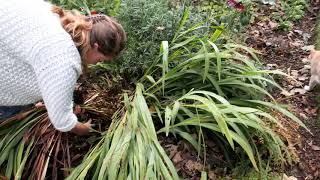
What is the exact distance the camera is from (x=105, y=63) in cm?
375

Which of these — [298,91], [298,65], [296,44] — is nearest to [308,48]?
[296,44]

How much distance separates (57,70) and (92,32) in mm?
336

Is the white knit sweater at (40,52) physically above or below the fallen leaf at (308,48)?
above

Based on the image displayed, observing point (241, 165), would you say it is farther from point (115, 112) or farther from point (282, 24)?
point (282, 24)

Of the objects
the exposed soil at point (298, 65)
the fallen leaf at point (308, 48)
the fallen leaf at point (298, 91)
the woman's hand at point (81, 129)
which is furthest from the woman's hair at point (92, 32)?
the fallen leaf at point (308, 48)

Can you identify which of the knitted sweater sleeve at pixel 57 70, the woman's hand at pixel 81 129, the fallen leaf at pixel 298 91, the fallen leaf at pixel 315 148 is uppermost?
the knitted sweater sleeve at pixel 57 70

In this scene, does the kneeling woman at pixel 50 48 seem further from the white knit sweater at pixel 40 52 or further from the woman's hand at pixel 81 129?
the woman's hand at pixel 81 129

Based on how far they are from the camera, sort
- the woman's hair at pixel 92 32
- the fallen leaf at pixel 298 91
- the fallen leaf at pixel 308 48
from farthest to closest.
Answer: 1. the fallen leaf at pixel 308 48
2. the fallen leaf at pixel 298 91
3. the woman's hair at pixel 92 32

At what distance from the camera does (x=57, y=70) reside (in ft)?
7.49

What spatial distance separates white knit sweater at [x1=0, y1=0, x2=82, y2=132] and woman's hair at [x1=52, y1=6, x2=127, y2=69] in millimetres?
58

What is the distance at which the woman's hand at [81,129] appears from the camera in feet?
9.50

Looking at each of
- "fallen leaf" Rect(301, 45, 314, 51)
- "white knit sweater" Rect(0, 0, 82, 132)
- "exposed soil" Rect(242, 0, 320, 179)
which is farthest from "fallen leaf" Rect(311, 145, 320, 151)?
"white knit sweater" Rect(0, 0, 82, 132)

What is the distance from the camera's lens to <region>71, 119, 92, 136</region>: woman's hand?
2895mm

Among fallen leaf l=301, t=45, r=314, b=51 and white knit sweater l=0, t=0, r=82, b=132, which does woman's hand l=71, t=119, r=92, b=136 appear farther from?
fallen leaf l=301, t=45, r=314, b=51
